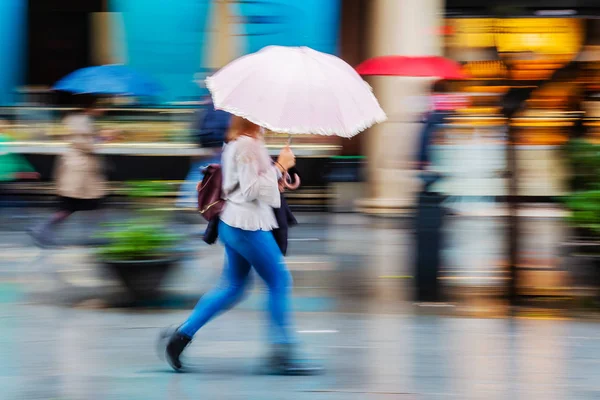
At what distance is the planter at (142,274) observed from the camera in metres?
7.56

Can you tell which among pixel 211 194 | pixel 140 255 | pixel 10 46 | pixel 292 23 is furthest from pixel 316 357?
pixel 10 46

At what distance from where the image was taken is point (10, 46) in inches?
536

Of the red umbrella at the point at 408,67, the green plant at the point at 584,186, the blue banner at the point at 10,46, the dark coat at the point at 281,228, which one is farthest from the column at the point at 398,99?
the dark coat at the point at 281,228

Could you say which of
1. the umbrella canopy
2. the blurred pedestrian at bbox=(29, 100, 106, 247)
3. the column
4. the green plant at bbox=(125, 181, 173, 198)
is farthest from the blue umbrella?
the umbrella canopy

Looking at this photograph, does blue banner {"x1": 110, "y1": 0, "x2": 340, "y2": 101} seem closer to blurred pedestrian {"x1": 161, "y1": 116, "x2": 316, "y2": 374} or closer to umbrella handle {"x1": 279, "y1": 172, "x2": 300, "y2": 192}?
umbrella handle {"x1": 279, "y1": 172, "x2": 300, "y2": 192}

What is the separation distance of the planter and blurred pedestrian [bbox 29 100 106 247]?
1.87 m

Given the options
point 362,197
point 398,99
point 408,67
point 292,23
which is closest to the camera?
point 408,67

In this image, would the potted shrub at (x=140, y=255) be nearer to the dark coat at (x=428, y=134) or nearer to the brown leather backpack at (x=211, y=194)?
the brown leather backpack at (x=211, y=194)

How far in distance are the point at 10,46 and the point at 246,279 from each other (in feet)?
29.1

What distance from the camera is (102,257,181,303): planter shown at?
756cm

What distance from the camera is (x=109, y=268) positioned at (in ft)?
25.0

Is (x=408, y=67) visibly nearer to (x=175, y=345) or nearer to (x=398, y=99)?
(x=398, y=99)

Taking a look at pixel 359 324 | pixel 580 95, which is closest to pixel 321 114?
pixel 359 324

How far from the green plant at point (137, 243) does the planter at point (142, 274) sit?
0.18 ft
